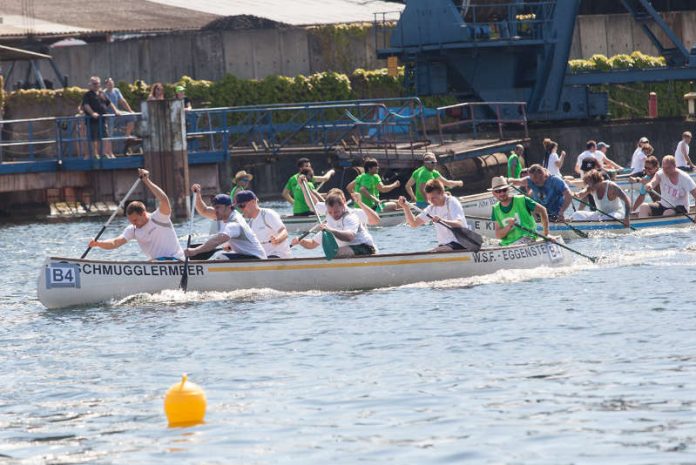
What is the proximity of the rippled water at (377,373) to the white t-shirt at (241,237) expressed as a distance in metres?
0.65

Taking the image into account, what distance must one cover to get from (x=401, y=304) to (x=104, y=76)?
3262 centimetres

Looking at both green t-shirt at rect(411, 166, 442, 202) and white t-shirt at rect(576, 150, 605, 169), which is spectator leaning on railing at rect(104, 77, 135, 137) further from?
white t-shirt at rect(576, 150, 605, 169)

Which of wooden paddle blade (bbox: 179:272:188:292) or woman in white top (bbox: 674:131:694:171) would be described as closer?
wooden paddle blade (bbox: 179:272:188:292)

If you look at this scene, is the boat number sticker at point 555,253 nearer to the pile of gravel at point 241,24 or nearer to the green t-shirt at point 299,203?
the green t-shirt at point 299,203

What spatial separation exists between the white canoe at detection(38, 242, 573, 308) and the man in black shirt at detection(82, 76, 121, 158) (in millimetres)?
17166

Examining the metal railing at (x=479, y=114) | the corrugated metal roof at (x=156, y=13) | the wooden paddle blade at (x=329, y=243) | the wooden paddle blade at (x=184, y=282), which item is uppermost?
the corrugated metal roof at (x=156, y=13)

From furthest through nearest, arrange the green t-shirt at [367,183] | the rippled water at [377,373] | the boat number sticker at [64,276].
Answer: the green t-shirt at [367,183], the boat number sticker at [64,276], the rippled water at [377,373]

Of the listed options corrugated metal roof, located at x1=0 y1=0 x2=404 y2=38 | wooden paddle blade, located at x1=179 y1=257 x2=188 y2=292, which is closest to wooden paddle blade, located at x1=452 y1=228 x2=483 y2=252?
wooden paddle blade, located at x1=179 y1=257 x2=188 y2=292

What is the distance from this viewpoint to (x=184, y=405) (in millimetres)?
14000

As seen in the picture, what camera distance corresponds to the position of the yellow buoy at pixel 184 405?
1400cm

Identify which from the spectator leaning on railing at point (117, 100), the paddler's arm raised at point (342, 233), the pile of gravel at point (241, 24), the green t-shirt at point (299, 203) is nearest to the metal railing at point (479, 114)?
the pile of gravel at point (241, 24)

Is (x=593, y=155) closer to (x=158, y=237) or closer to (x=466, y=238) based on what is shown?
(x=466, y=238)

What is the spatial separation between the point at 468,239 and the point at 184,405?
10.2m

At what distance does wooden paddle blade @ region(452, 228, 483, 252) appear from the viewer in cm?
2347
